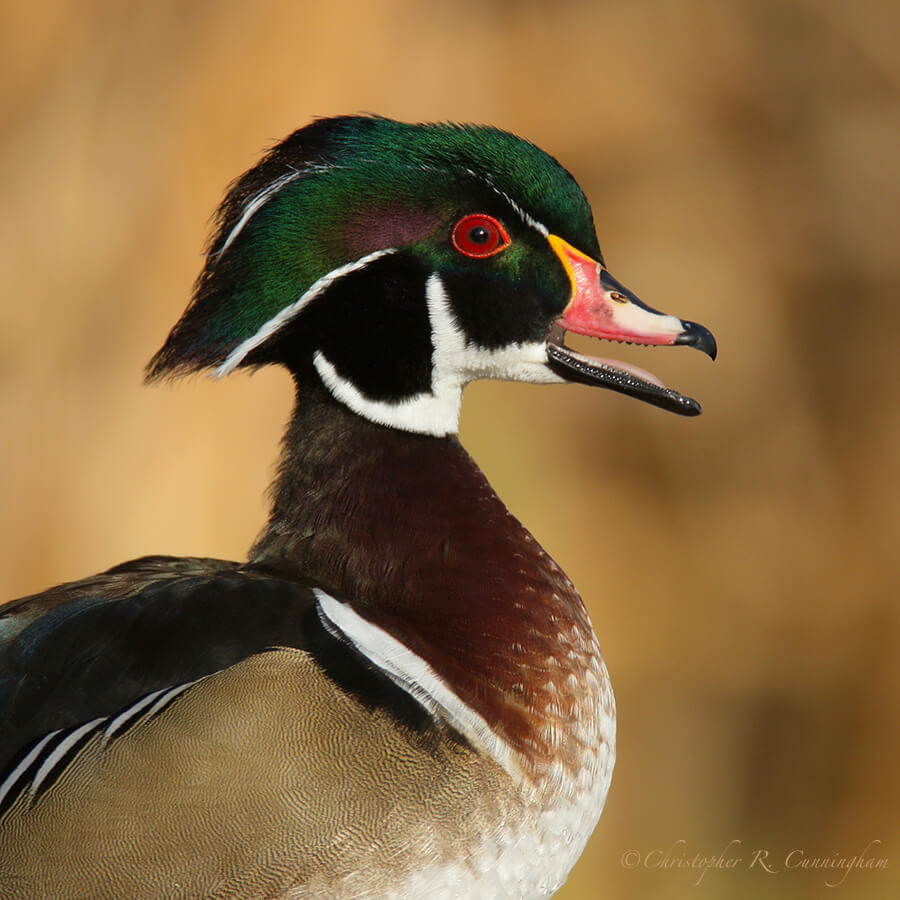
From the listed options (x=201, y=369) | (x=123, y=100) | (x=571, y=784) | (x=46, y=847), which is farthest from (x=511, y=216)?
(x=123, y=100)

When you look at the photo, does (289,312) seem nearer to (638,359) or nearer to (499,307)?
(499,307)

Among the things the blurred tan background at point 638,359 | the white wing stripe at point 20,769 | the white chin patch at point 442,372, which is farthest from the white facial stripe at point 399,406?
the blurred tan background at point 638,359

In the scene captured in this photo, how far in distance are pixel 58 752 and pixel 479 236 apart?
0.83 meters

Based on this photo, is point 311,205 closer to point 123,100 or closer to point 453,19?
point 123,100

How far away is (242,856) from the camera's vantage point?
134 cm

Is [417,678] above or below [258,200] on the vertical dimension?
below

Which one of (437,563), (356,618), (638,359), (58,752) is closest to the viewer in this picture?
(58,752)

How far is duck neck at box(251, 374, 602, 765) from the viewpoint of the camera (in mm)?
1507

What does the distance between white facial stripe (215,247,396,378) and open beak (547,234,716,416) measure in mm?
252

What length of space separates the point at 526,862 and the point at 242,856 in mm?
344

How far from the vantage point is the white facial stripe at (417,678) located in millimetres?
1443

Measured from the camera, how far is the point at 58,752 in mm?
1374

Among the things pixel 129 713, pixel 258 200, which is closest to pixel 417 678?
pixel 129 713

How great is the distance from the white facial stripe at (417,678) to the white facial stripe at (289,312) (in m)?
0.36
